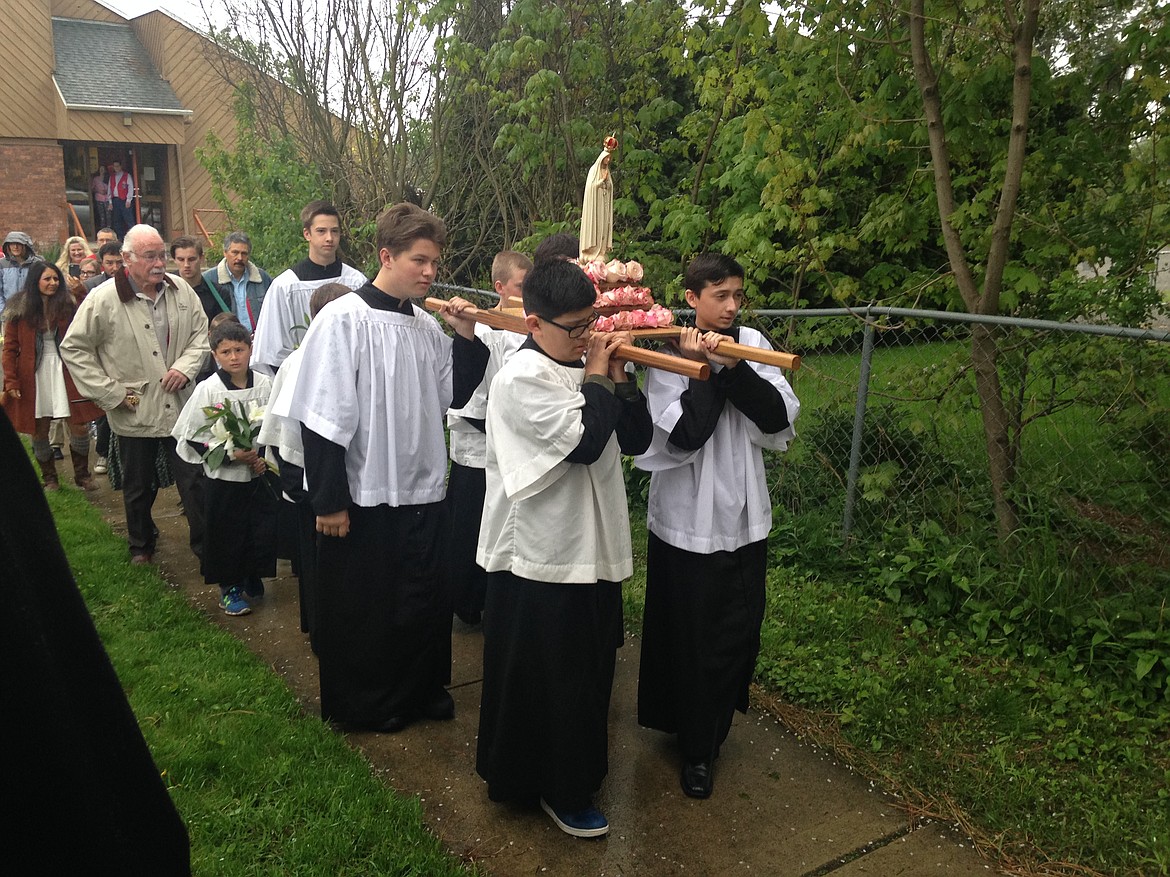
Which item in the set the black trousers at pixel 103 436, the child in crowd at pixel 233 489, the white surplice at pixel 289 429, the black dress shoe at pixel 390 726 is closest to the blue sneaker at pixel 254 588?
the child in crowd at pixel 233 489

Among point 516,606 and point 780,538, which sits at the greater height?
point 516,606

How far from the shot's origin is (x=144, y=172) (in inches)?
964

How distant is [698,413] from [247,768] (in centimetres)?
223

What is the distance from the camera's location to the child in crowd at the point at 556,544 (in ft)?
10.2

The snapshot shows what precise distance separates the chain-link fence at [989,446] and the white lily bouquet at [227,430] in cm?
302

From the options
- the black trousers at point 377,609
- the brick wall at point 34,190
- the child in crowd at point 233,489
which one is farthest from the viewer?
the brick wall at point 34,190

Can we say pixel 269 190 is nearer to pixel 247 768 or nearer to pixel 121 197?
pixel 247 768

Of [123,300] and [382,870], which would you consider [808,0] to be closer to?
[123,300]

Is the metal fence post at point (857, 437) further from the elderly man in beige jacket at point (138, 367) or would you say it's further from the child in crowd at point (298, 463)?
the elderly man in beige jacket at point (138, 367)

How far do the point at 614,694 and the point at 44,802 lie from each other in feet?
11.9

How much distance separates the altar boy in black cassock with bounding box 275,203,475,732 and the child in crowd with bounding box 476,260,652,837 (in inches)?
28.8

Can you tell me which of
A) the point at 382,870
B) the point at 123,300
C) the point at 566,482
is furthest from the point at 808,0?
the point at 382,870

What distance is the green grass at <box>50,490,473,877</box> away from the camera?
10.3 feet

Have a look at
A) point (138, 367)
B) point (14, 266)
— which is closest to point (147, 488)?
point (138, 367)
